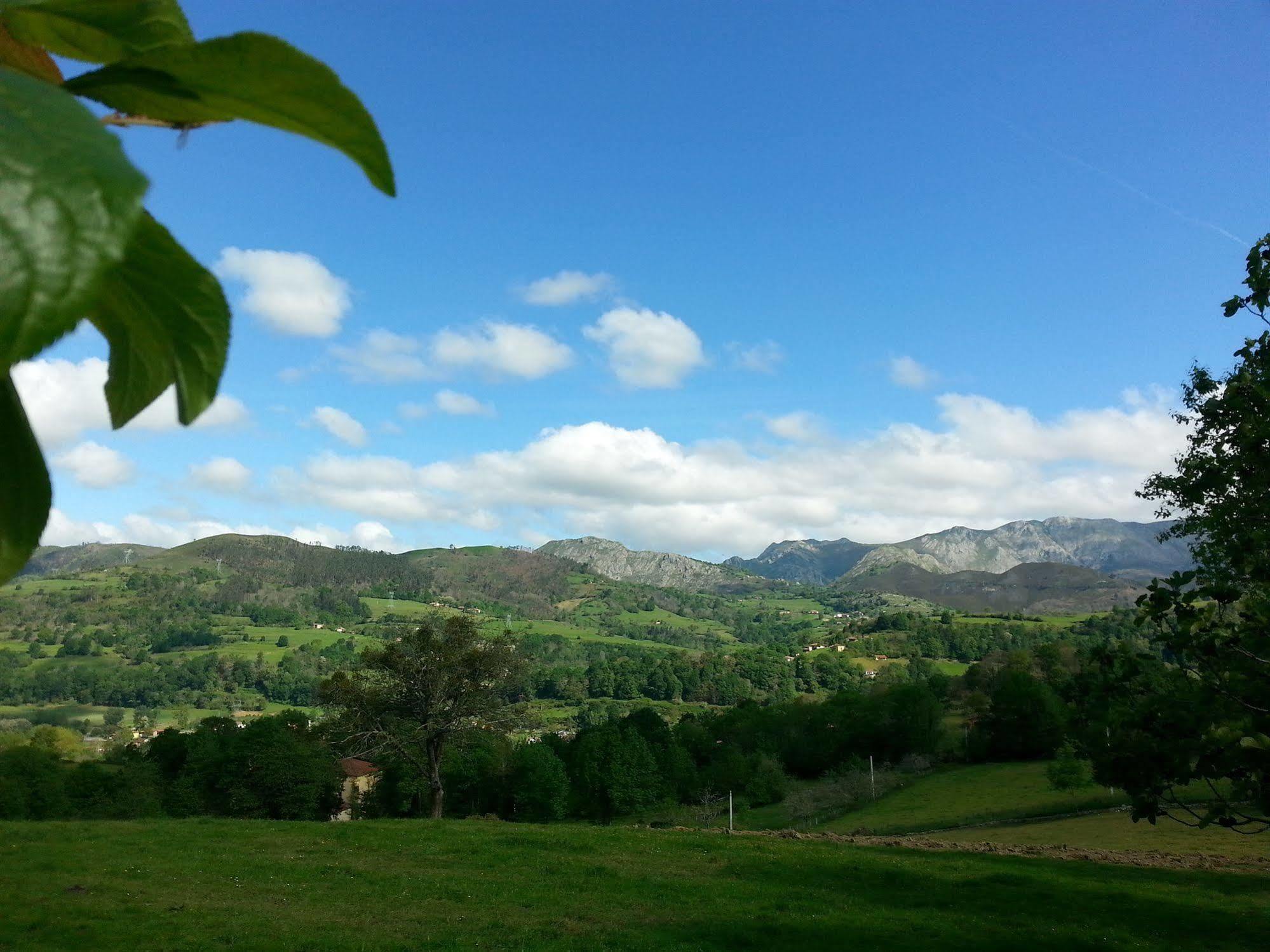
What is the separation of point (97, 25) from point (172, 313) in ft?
0.50

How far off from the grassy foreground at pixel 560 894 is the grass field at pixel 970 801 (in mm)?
17860

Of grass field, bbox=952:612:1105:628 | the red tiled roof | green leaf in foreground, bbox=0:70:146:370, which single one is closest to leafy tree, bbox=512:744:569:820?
the red tiled roof

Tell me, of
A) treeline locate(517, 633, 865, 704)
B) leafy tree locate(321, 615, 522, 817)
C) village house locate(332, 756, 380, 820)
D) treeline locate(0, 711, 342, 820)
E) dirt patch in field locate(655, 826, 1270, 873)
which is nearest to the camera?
dirt patch in field locate(655, 826, 1270, 873)

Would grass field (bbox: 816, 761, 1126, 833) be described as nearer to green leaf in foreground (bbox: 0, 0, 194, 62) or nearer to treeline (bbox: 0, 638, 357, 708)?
green leaf in foreground (bbox: 0, 0, 194, 62)

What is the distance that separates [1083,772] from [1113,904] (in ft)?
85.9

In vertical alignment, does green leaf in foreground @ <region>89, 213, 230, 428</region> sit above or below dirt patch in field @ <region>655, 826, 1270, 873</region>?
above

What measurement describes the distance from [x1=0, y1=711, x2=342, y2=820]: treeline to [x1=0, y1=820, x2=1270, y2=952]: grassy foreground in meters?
9.56

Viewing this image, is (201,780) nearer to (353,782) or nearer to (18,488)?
(353,782)

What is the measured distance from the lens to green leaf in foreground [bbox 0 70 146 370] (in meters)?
0.23

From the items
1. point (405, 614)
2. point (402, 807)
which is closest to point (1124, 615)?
point (402, 807)

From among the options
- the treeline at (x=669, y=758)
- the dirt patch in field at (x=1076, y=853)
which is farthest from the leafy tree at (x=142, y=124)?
the treeline at (x=669, y=758)

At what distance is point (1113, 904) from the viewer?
15.9m

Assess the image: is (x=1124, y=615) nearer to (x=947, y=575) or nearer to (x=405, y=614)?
(x=947, y=575)

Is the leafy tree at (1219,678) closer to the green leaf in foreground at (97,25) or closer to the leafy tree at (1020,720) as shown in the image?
the green leaf in foreground at (97,25)
